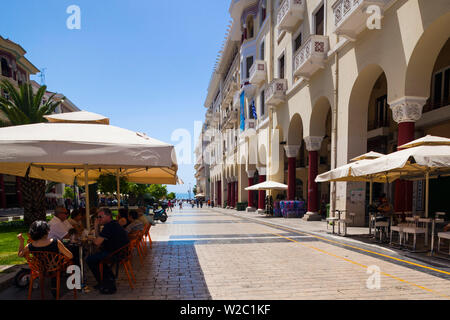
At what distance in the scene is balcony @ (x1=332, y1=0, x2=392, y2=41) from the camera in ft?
31.6

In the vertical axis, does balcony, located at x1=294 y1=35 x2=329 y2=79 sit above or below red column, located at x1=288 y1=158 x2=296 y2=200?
above

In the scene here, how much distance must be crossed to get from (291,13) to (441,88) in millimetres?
8926

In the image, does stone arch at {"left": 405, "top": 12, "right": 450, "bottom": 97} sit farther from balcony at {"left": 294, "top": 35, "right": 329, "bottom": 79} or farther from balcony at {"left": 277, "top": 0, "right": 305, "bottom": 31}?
balcony at {"left": 277, "top": 0, "right": 305, "bottom": 31}

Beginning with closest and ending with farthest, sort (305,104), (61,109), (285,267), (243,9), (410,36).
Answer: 1. (285,267)
2. (410,36)
3. (305,104)
4. (243,9)
5. (61,109)

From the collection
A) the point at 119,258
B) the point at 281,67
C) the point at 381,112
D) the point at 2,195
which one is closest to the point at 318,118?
the point at 381,112

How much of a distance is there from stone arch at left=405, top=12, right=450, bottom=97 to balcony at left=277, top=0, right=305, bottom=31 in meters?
9.51

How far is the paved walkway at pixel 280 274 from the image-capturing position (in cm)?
425

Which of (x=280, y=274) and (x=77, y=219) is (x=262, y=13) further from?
(x=280, y=274)

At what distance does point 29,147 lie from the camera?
3.81 metres

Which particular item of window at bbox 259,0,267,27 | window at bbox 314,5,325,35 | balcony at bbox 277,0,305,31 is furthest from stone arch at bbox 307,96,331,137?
window at bbox 259,0,267,27

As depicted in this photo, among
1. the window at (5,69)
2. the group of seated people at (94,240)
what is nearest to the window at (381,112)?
the group of seated people at (94,240)
